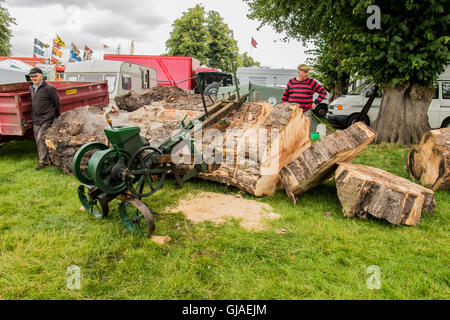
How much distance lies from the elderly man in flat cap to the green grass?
183 centimetres

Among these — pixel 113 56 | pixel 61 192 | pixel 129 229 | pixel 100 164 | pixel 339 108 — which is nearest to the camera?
pixel 100 164

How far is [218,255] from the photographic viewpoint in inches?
112

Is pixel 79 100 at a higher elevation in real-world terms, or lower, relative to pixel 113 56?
lower

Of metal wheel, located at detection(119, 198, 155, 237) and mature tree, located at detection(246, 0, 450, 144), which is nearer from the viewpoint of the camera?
metal wheel, located at detection(119, 198, 155, 237)

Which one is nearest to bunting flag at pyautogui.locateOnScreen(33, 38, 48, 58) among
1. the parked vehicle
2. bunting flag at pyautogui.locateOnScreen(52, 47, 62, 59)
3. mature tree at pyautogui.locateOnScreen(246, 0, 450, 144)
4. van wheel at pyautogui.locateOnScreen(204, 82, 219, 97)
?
bunting flag at pyautogui.locateOnScreen(52, 47, 62, 59)

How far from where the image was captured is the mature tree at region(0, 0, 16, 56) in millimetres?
35344

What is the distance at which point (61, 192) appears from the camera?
441cm

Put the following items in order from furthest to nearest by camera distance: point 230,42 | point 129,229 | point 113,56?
1. point 230,42
2. point 113,56
3. point 129,229

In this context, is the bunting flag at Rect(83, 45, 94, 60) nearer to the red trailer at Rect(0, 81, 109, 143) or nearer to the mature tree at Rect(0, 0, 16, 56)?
the mature tree at Rect(0, 0, 16, 56)

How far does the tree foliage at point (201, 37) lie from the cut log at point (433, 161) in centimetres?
3081

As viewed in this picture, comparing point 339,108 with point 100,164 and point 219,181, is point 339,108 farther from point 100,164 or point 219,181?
point 100,164

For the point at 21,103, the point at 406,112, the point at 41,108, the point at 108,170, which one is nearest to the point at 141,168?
the point at 108,170
